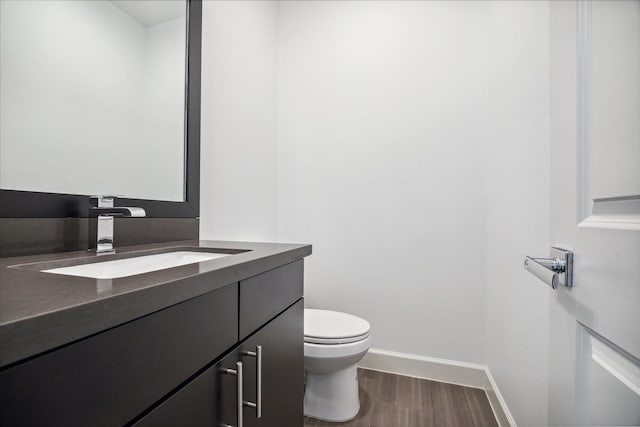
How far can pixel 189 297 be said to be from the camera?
499mm

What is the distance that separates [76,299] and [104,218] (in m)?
0.63

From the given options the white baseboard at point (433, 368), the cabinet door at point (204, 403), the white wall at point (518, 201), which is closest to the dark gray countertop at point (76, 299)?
the cabinet door at point (204, 403)

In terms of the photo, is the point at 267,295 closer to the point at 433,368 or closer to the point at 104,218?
the point at 104,218

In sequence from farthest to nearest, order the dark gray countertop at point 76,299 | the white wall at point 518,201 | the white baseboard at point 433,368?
the white baseboard at point 433,368
the white wall at point 518,201
the dark gray countertop at point 76,299

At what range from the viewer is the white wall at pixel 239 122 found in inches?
58.4

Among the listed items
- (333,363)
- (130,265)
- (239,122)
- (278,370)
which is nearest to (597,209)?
(278,370)

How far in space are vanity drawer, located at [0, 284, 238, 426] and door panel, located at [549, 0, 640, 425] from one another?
61 cm

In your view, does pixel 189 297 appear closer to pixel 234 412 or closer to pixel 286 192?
pixel 234 412

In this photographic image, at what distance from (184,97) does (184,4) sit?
39 centimetres

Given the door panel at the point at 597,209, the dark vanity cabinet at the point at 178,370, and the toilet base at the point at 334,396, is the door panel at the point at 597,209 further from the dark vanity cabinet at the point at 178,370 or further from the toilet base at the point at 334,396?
the toilet base at the point at 334,396

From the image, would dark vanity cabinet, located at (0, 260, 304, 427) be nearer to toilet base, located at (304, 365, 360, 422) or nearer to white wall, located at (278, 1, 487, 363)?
toilet base, located at (304, 365, 360, 422)

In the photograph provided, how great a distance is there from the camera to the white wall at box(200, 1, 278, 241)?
148 cm

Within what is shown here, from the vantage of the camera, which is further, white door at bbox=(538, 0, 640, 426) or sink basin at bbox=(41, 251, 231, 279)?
sink basin at bbox=(41, 251, 231, 279)

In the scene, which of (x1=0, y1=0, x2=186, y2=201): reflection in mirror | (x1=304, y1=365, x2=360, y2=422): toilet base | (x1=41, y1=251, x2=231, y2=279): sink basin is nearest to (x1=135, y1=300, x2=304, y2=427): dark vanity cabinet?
(x1=41, y1=251, x2=231, y2=279): sink basin
